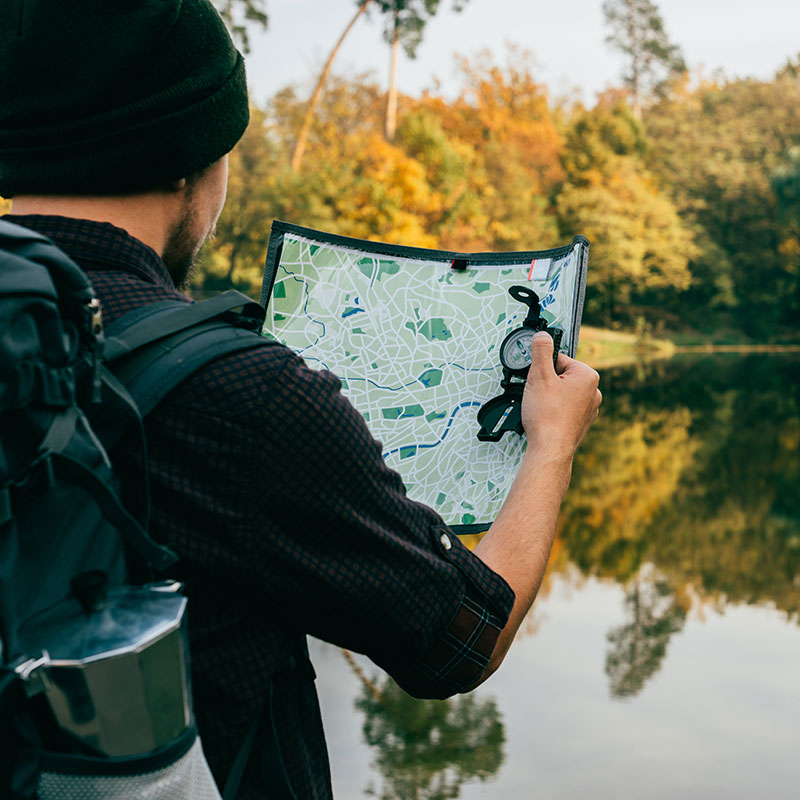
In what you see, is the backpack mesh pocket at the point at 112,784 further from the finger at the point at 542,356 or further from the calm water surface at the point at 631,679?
the calm water surface at the point at 631,679

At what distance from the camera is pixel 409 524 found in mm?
1010

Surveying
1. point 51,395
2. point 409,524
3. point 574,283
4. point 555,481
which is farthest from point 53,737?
point 574,283

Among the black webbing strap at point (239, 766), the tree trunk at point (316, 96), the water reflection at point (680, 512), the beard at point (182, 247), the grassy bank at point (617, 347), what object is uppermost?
the tree trunk at point (316, 96)

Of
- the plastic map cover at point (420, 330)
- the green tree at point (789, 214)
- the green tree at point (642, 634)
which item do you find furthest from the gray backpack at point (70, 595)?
the green tree at point (789, 214)

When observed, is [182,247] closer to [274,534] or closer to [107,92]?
[107,92]

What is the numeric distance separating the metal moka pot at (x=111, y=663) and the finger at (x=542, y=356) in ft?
2.43

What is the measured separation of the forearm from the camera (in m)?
1.17

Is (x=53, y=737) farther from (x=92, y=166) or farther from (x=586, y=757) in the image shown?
(x=586, y=757)

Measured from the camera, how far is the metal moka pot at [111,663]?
768 millimetres

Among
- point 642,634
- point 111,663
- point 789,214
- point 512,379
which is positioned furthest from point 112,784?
point 789,214

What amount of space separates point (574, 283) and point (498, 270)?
18 centimetres

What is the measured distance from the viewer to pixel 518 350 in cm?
172

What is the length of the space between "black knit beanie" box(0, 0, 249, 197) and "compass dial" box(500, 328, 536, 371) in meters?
0.77

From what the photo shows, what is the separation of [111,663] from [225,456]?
0.72 ft
